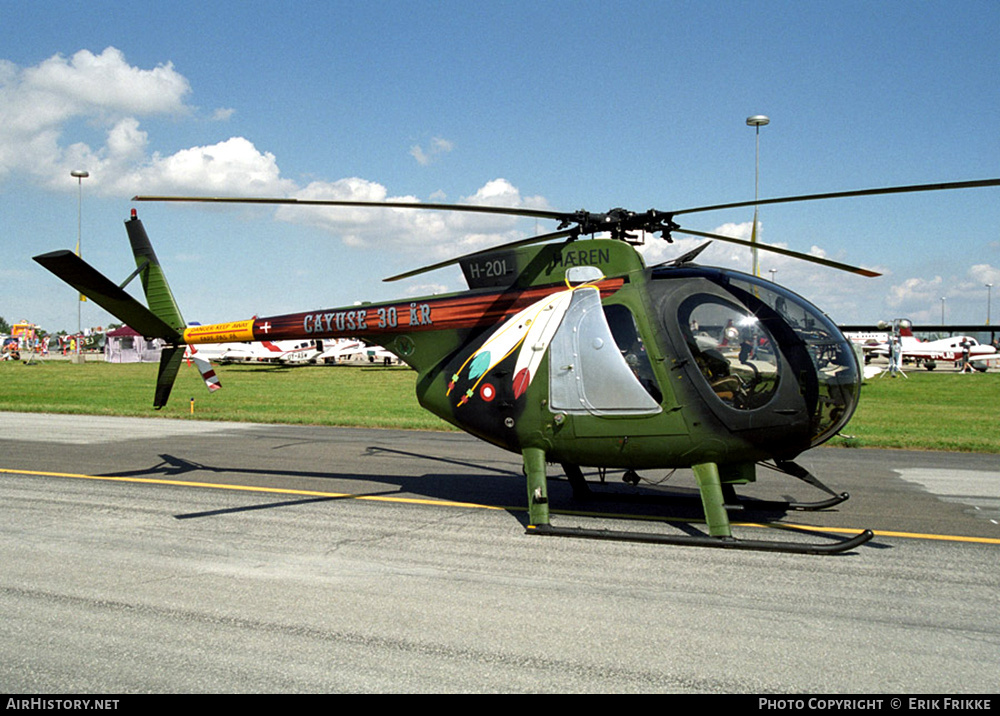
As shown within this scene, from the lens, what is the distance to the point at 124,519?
8.59m

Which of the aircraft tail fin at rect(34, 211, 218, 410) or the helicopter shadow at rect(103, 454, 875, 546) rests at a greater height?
the aircraft tail fin at rect(34, 211, 218, 410)

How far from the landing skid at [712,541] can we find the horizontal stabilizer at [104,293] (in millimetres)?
6868

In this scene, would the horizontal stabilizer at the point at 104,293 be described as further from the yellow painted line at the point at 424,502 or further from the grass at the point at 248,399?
the grass at the point at 248,399

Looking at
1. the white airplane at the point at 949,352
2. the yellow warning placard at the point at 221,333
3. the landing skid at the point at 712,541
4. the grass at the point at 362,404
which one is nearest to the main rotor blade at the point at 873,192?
the landing skid at the point at 712,541

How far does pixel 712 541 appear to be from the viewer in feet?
23.6

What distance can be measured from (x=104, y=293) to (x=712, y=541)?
349 inches

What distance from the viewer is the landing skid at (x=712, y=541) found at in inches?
274

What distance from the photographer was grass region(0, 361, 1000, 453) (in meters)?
17.4

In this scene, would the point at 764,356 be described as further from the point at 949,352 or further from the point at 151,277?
the point at 949,352

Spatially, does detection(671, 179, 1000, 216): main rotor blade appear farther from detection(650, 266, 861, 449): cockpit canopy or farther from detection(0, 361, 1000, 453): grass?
detection(0, 361, 1000, 453): grass

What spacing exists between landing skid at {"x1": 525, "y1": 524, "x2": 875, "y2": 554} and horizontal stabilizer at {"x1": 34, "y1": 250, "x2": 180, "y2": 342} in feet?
22.5

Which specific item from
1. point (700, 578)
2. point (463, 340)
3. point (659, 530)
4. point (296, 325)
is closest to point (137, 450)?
A: point (296, 325)

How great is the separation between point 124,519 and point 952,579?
8692 mm

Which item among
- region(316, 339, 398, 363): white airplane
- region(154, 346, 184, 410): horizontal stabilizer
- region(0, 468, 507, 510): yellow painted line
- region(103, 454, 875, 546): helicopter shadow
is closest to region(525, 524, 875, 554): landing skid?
region(103, 454, 875, 546): helicopter shadow
